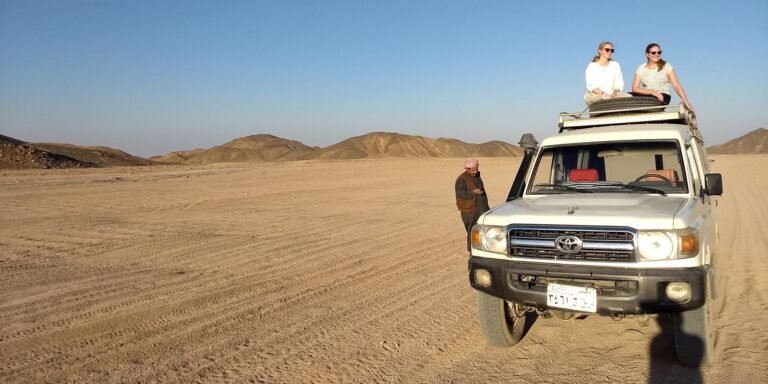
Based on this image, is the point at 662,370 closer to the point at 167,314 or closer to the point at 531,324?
the point at 531,324

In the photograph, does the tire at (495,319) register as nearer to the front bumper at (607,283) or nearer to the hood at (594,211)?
the front bumper at (607,283)

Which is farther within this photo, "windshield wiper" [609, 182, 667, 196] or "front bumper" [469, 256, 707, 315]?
"windshield wiper" [609, 182, 667, 196]

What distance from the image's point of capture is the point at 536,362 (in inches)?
186

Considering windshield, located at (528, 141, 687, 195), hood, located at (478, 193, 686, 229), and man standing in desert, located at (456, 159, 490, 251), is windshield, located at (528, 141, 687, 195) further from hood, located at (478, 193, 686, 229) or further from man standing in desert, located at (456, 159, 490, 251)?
man standing in desert, located at (456, 159, 490, 251)

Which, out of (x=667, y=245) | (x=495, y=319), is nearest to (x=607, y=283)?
(x=667, y=245)

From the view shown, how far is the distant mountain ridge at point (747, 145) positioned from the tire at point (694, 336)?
157473 mm

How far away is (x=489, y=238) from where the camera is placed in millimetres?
4586

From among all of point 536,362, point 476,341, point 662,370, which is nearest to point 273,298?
point 476,341

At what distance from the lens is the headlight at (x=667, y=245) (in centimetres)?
390

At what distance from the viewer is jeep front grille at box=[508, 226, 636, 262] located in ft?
13.0

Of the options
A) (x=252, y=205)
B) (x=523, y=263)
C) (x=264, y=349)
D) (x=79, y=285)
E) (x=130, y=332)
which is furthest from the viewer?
(x=252, y=205)

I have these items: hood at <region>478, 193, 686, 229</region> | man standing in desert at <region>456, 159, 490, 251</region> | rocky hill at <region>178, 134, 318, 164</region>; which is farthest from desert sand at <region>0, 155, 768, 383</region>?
rocky hill at <region>178, 134, 318, 164</region>

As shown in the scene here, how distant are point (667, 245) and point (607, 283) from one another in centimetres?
50

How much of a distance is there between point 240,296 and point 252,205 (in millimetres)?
A: 11399
